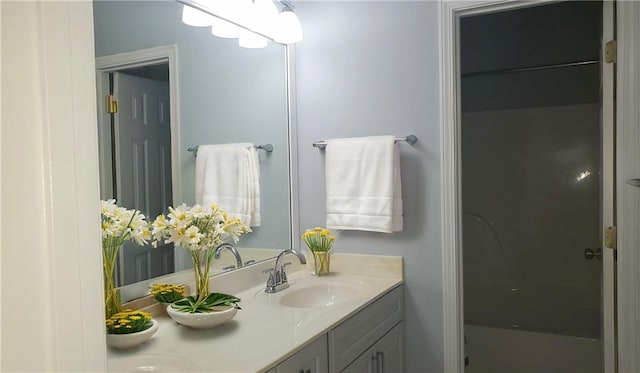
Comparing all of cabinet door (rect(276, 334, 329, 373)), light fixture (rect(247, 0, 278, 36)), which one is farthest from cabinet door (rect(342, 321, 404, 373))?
light fixture (rect(247, 0, 278, 36))

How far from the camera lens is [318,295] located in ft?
6.93

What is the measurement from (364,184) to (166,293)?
3.20 feet

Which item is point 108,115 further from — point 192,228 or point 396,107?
point 396,107

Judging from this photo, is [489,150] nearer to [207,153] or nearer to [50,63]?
[207,153]

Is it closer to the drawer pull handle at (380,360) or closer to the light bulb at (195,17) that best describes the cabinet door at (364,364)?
the drawer pull handle at (380,360)

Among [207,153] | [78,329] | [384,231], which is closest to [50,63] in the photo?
[78,329]

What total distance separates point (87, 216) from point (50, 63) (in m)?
0.17

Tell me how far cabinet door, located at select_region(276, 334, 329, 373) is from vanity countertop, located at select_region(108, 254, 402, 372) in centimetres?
2

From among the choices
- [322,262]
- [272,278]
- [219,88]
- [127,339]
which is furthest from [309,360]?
[219,88]

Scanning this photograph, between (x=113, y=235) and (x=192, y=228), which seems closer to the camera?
(x=113, y=235)

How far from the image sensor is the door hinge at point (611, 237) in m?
1.79

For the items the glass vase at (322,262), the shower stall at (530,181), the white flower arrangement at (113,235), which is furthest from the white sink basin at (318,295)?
the shower stall at (530,181)

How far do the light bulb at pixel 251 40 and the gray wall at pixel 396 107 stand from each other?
24cm

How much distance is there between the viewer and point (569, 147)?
3139mm
